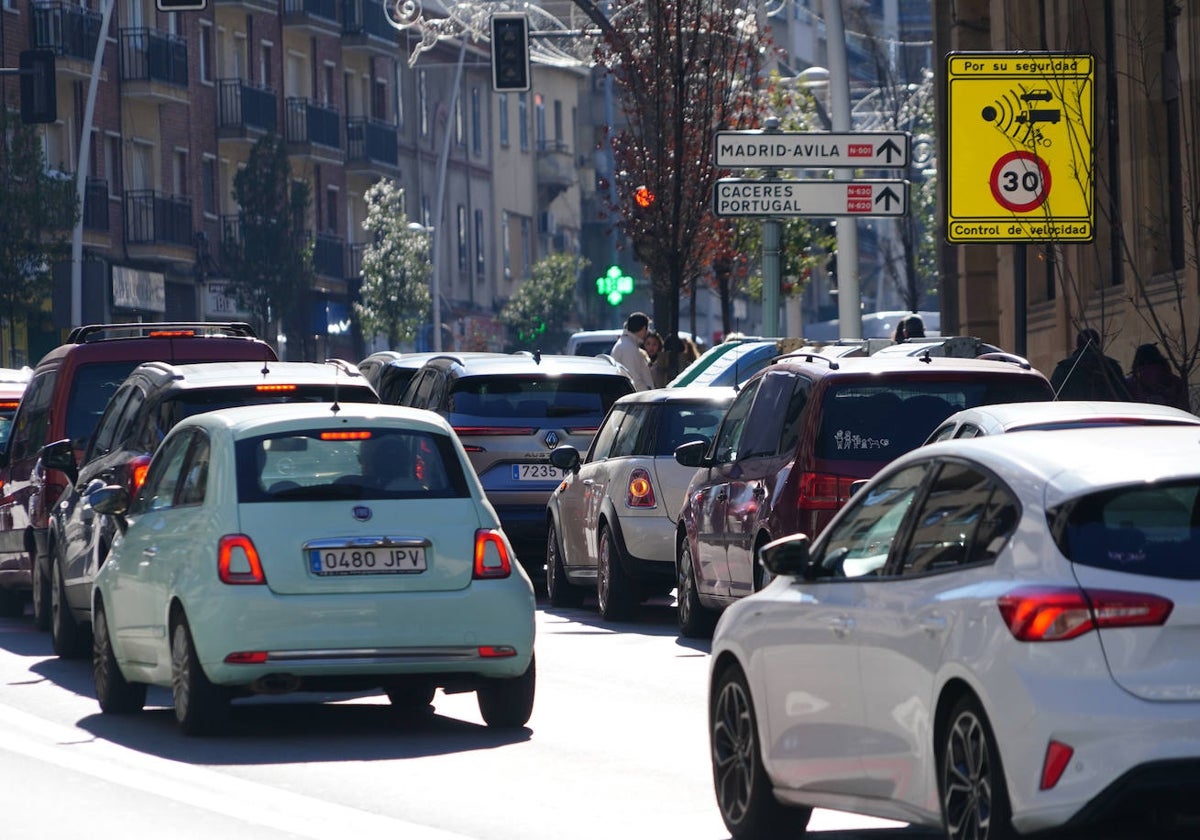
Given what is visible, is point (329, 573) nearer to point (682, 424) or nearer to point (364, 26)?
point (682, 424)

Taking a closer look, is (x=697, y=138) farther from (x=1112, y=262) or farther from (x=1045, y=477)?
(x=1045, y=477)

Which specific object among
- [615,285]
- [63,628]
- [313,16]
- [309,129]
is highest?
[313,16]

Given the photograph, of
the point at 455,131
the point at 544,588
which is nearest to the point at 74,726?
the point at 544,588

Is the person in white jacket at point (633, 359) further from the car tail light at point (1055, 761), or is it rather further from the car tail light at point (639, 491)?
the car tail light at point (1055, 761)

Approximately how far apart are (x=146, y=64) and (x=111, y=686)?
50.3 m

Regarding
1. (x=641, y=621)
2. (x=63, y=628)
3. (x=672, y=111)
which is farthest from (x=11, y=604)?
(x=672, y=111)

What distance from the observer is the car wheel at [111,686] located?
13.5 m

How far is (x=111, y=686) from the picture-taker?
533 inches

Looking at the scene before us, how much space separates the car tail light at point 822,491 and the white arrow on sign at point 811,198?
9520 millimetres

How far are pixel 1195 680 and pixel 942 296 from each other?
28.5 m

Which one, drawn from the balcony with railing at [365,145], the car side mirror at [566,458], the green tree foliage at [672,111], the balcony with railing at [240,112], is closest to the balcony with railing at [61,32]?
the balcony with railing at [240,112]

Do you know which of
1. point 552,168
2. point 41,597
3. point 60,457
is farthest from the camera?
point 552,168

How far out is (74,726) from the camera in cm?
1306

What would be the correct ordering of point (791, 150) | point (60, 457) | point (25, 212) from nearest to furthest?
point (60, 457) < point (791, 150) < point (25, 212)
